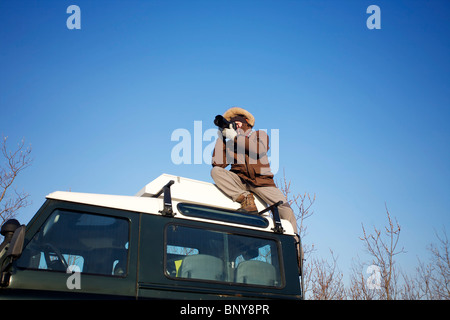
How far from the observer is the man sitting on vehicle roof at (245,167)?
4.44 metres

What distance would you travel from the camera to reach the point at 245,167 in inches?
189

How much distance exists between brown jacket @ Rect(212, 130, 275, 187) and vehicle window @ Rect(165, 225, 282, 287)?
3.41ft

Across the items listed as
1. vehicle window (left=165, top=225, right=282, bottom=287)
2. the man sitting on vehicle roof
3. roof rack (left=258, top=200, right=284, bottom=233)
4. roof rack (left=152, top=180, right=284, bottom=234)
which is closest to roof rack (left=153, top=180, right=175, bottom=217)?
roof rack (left=152, top=180, right=284, bottom=234)

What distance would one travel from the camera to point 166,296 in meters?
3.14

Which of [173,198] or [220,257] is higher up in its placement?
[173,198]

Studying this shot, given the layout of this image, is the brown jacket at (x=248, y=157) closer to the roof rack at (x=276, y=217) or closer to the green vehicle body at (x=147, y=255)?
the roof rack at (x=276, y=217)

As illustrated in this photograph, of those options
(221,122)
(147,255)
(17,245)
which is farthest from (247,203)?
(17,245)

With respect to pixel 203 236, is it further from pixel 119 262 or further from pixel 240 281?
pixel 119 262

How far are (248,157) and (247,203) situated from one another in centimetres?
78

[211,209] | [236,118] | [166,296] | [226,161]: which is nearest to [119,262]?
[166,296]

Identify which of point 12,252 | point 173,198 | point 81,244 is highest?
point 173,198

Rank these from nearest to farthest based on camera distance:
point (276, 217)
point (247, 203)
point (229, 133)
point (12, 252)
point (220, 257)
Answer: point (12, 252) < point (220, 257) < point (276, 217) < point (247, 203) < point (229, 133)

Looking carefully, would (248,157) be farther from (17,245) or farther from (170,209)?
(17,245)

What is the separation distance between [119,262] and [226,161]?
6.96 ft
